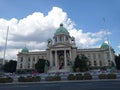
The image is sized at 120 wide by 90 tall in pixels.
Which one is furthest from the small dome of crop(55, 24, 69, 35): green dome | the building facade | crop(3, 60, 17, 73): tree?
crop(55, 24, 69, 35): green dome

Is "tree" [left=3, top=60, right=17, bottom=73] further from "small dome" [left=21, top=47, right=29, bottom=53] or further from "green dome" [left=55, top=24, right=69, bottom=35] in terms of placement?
"green dome" [left=55, top=24, right=69, bottom=35]

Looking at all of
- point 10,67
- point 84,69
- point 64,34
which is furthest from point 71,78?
point 10,67

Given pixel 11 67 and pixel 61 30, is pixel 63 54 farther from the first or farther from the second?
pixel 11 67

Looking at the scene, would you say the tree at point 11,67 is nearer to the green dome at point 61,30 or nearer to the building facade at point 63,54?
the building facade at point 63,54

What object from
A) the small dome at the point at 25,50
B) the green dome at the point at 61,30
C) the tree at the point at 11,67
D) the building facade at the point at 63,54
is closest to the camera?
the building facade at the point at 63,54

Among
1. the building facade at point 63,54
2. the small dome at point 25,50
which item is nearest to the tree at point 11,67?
the building facade at point 63,54

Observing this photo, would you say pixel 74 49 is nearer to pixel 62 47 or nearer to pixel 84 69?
pixel 62 47

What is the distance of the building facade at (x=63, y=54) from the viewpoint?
335 ft

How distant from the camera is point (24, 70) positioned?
11675 cm

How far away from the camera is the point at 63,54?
4341 inches

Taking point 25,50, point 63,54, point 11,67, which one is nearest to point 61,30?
point 63,54

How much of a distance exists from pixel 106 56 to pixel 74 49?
74.6 feet

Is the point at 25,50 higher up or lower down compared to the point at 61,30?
lower down

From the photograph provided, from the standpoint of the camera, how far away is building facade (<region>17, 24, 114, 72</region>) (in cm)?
10219
